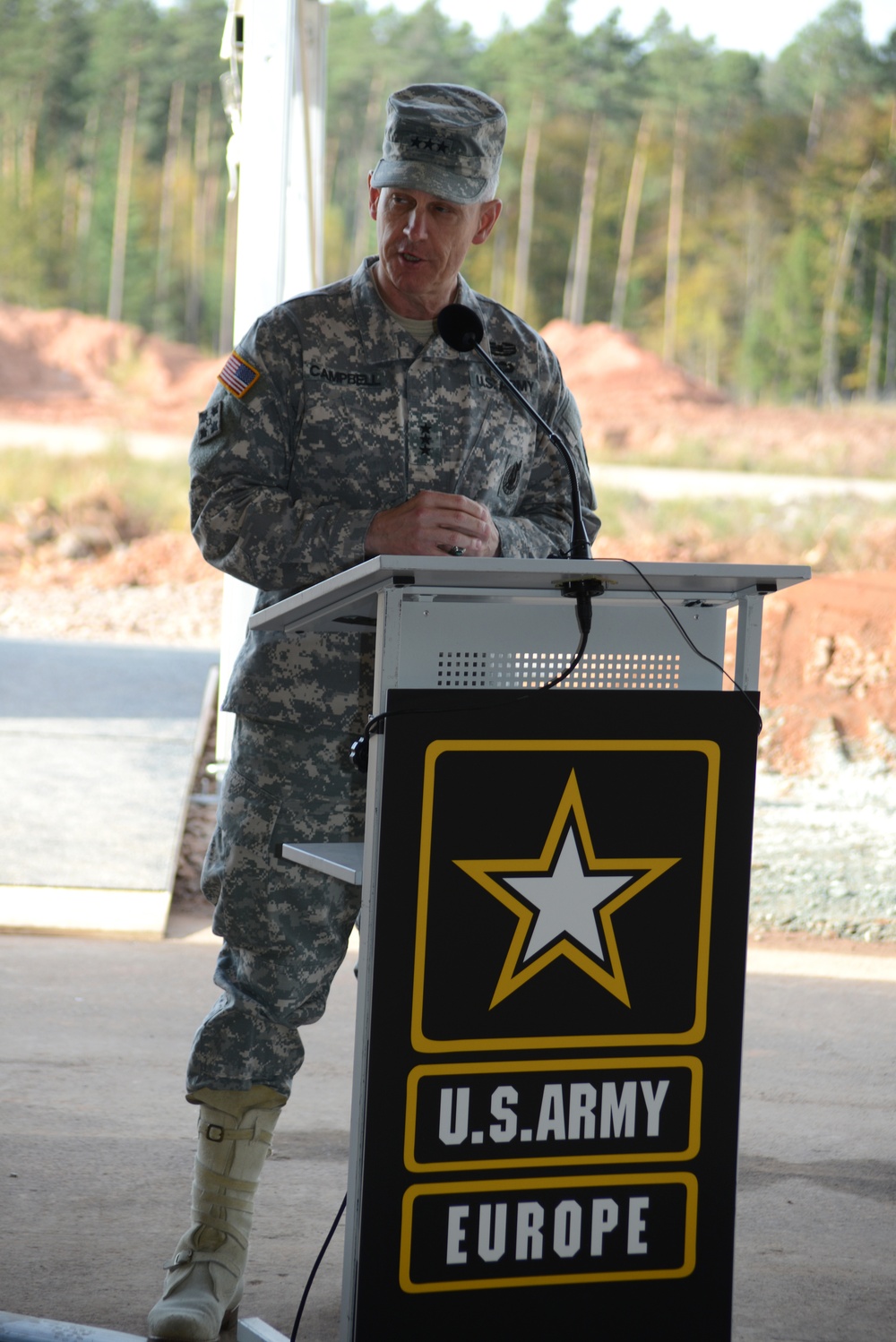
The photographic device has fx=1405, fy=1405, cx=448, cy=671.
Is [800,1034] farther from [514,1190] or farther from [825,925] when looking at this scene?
[514,1190]

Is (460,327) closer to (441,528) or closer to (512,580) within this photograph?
(441,528)

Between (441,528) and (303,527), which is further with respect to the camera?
(303,527)

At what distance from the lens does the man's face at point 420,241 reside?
1.93m

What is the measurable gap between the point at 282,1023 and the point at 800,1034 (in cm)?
222

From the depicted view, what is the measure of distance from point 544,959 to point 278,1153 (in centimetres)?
147

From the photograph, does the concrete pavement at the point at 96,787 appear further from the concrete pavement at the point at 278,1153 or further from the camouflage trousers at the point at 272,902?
the camouflage trousers at the point at 272,902

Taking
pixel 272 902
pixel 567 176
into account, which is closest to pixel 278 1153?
pixel 272 902

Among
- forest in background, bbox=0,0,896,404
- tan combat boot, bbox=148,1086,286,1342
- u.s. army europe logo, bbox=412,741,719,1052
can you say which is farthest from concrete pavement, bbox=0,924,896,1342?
forest in background, bbox=0,0,896,404

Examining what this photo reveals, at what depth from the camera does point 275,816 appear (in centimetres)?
197

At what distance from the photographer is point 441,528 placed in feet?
5.81

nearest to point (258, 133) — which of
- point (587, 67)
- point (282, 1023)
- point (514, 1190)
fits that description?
Answer: point (282, 1023)

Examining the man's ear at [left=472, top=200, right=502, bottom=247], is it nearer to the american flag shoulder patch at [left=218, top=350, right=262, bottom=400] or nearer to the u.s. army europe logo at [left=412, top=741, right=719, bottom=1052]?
the american flag shoulder patch at [left=218, top=350, right=262, bottom=400]

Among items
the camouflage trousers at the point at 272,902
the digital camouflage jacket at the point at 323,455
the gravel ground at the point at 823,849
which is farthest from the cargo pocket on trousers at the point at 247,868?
the gravel ground at the point at 823,849

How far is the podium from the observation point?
151cm
